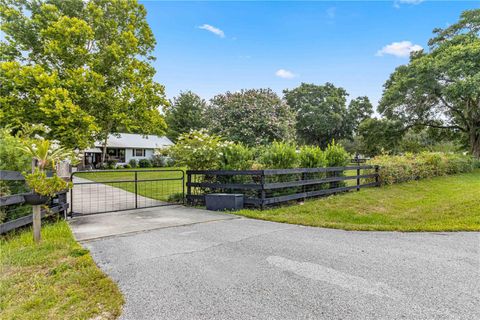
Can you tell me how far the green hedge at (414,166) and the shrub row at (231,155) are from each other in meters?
4.53

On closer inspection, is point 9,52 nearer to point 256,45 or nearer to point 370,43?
point 256,45

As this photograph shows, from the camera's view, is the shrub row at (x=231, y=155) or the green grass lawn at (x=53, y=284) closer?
the green grass lawn at (x=53, y=284)

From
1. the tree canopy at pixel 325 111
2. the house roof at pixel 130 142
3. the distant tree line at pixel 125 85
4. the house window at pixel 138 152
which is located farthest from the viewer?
the tree canopy at pixel 325 111

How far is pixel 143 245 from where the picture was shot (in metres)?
3.94

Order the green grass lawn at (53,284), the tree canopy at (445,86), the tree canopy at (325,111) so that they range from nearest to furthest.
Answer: the green grass lawn at (53,284) < the tree canopy at (445,86) < the tree canopy at (325,111)

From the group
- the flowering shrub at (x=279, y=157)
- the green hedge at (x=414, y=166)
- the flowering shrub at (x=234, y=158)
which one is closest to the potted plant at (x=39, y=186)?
the flowering shrub at (x=234, y=158)

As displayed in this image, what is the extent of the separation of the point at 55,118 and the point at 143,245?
15.3 meters

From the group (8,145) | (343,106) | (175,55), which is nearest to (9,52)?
(175,55)

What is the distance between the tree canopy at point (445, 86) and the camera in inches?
656

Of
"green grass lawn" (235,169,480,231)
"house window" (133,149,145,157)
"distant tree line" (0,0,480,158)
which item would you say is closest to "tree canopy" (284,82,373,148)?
"distant tree line" (0,0,480,158)

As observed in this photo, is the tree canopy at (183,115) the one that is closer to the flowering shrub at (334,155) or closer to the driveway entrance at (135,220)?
the flowering shrub at (334,155)

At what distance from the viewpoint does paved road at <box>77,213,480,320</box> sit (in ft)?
7.40

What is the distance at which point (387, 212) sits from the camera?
6.65 meters

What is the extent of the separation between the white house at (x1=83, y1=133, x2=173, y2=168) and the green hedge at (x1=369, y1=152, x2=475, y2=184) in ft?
69.8
